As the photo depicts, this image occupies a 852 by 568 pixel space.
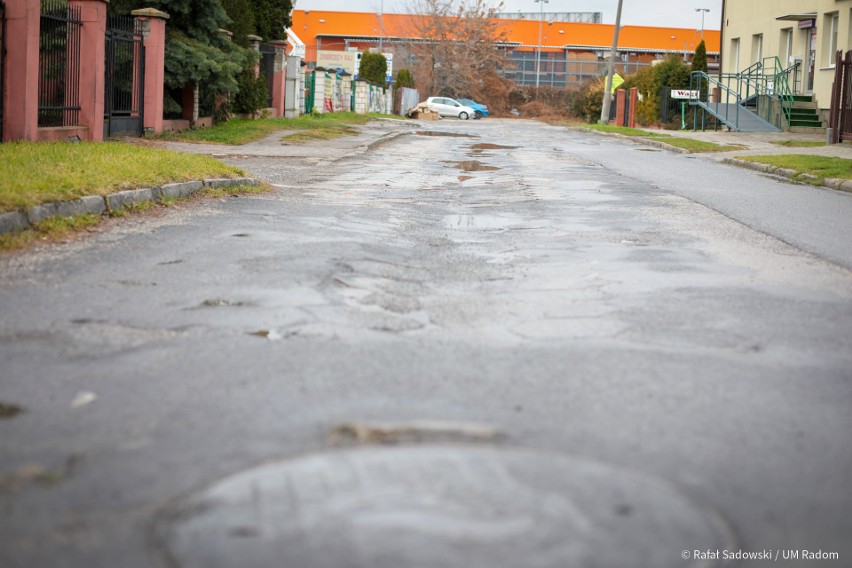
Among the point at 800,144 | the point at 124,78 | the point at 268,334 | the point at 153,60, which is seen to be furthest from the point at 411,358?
the point at 800,144

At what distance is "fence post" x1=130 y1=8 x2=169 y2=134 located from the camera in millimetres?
20844

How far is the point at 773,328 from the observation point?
5629mm

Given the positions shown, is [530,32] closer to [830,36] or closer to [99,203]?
[830,36]

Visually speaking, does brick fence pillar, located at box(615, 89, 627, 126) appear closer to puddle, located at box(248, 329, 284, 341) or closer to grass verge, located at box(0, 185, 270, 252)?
grass verge, located at box(0, 185, 270, 252)

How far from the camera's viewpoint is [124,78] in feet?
67.0

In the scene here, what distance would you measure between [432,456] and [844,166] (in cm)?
1677

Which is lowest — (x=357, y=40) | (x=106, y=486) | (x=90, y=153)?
(x=106, y=486)

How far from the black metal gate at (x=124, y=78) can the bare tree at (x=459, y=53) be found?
218 feet

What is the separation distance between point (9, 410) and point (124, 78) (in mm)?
17583

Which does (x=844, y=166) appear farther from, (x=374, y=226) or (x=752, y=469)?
(x=752, y=469)

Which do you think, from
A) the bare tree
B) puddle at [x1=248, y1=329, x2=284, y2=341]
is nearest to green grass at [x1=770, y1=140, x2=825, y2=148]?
puddle at [x1=248, y1=329, x2=284, y2=341]

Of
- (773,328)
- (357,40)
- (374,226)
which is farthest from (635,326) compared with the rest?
(357,40)

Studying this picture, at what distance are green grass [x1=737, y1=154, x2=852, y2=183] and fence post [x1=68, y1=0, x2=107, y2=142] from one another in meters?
11.8

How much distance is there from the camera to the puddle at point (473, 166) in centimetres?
1880
